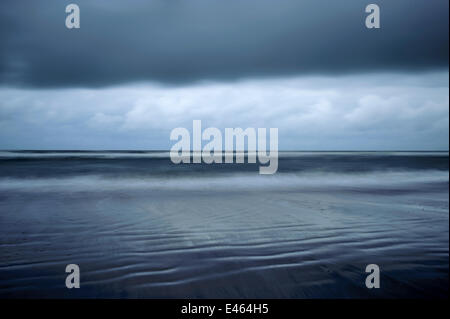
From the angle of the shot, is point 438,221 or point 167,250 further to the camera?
point 438,221

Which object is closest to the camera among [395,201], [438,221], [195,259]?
[195,259]

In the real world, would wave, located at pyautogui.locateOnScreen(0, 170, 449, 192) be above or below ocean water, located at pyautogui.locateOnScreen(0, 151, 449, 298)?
above

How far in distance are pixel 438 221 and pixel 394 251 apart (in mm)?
2929

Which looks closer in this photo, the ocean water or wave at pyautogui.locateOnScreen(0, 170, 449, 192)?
the ocean water

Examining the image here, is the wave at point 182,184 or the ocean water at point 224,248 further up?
the wave at point 182,184

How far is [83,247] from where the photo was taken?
536 cm

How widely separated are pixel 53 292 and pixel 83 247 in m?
1.70

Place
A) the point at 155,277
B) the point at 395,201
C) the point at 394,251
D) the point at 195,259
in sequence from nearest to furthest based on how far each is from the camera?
the point at 155,277
the point at 195,259
the point at 394,251
the point at 395,201

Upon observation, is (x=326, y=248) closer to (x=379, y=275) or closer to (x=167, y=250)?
(x=379, y=275)

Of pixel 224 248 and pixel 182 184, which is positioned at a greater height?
pixel 182 184

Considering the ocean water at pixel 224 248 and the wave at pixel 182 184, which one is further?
the wave at pixel 182 184

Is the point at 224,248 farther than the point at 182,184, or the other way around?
the point at 182,184
